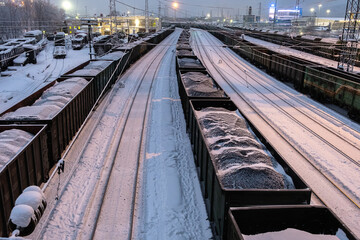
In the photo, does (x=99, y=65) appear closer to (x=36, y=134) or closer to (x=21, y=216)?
(x=36, y=134)

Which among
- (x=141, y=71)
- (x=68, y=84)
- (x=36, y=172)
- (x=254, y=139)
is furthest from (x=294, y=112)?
(x=141, y=71)

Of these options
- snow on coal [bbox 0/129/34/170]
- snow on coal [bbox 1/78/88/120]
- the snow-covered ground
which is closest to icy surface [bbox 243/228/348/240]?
snow on coal [bbox 0/129/34/170]

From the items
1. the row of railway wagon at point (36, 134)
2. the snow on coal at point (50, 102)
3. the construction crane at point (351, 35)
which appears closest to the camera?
the row of railway wagon at point (36, 134)

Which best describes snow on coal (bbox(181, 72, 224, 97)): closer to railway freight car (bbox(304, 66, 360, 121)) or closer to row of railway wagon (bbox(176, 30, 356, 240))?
row of railway wagon (bbox(176, 30, 356, 240))

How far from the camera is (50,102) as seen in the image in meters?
13.6

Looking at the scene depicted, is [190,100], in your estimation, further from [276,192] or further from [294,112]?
[294,112]

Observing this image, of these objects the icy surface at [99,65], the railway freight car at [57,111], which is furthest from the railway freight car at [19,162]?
the icy surface at [99,65]

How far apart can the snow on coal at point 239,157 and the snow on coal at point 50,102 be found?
6.47m

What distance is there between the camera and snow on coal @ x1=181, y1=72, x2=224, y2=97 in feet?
54.7

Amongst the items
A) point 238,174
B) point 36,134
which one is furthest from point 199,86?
point 238,174

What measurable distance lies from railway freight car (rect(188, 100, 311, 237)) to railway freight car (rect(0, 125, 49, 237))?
559 cm

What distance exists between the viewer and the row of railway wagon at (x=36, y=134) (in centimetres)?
808

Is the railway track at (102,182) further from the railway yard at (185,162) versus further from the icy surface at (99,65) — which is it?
the icy surface at (99,65)

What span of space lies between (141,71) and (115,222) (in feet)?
94.2
